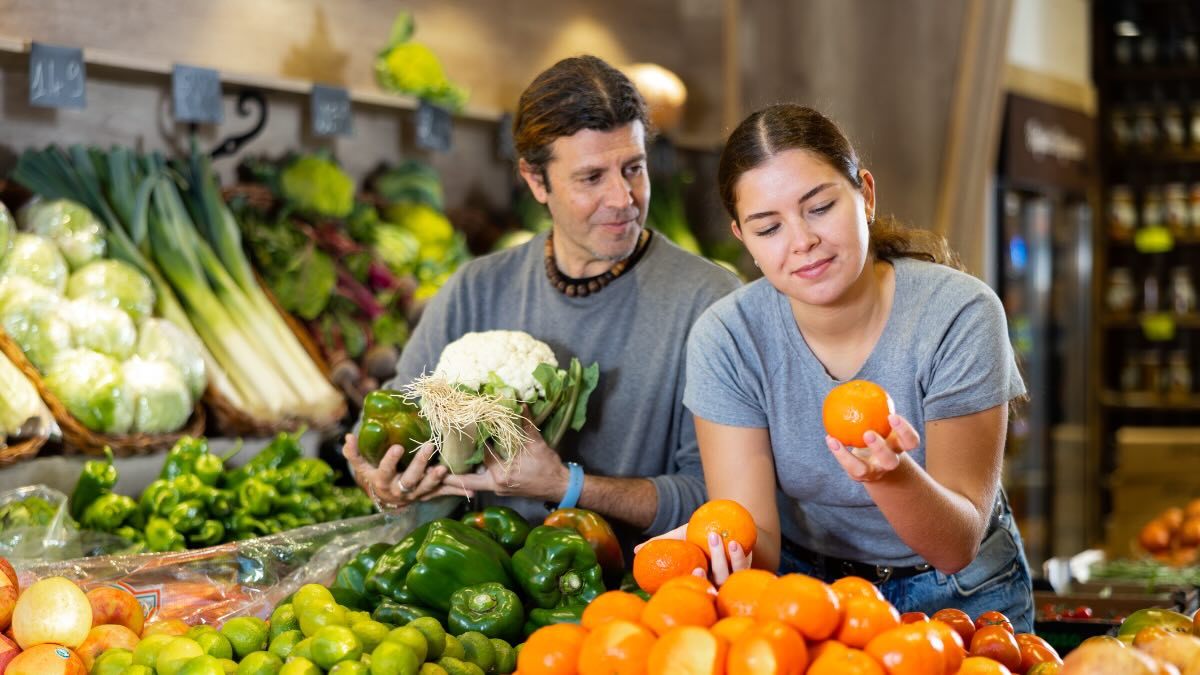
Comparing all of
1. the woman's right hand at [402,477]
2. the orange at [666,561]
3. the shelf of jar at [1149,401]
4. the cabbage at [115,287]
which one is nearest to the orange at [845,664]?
the orange at [666,561]

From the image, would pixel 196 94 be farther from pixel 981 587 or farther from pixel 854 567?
pixel 981 587

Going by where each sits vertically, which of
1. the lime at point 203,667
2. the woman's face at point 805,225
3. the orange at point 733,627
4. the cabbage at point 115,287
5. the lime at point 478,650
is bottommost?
the lime at point 478,650

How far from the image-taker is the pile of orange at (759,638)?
1337 mm

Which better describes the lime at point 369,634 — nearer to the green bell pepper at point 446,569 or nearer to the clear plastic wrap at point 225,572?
the green bell pepper at point 446,569

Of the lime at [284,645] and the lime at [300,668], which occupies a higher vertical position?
the lime at [300,668]

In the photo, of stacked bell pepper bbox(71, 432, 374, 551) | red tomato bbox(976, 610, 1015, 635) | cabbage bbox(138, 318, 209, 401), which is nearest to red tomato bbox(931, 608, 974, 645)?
red tomato bbox(976, 610, 1015, 635)

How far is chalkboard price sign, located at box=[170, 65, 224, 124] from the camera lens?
3.28m

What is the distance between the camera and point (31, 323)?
2.90 m

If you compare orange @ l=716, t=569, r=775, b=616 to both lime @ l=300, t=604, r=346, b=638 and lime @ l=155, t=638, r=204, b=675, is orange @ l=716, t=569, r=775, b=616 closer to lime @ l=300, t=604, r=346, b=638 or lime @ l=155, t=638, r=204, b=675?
lime @ l=300, t=604, r=346, b=638

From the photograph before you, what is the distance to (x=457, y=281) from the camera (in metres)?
2.74

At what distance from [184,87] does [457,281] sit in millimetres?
1105

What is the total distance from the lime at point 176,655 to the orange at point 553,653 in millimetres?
473

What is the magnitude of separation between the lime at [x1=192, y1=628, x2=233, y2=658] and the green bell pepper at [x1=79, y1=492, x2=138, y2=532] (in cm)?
86

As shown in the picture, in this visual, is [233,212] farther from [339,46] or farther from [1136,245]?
[1136,245]
